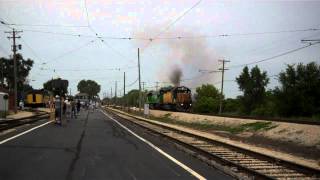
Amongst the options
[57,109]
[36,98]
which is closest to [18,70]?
[36,98]

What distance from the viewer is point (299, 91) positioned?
63.6 meters

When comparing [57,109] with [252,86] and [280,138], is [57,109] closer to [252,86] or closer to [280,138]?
[280,138]

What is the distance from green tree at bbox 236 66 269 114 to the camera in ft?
333

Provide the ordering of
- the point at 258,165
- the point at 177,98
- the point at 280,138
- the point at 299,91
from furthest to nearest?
the point at 177,98
the point at 299,91
the point at 280,138
the point at 258,165

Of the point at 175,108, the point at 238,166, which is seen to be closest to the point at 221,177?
the point at 238,166

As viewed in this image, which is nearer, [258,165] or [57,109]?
[258,165]

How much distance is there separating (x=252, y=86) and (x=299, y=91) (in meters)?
41.3

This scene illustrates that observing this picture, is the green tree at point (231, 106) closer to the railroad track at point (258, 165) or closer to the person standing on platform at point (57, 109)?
the person standing on platform at point (57, 109)

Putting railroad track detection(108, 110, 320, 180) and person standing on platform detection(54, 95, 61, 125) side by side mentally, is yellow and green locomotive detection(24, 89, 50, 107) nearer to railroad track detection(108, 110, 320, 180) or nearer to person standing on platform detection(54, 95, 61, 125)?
person standing on platform detection(54, 95, 61, 125)

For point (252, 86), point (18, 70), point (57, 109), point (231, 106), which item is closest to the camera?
point (57, 109)

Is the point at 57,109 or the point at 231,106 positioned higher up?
the point at 231,106

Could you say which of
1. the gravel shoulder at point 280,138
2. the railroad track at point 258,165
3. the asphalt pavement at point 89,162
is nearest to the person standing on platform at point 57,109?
the gravel shoulder at point 280,138

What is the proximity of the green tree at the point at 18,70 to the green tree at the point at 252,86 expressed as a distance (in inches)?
2212

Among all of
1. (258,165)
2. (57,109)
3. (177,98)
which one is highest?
(177,98)
